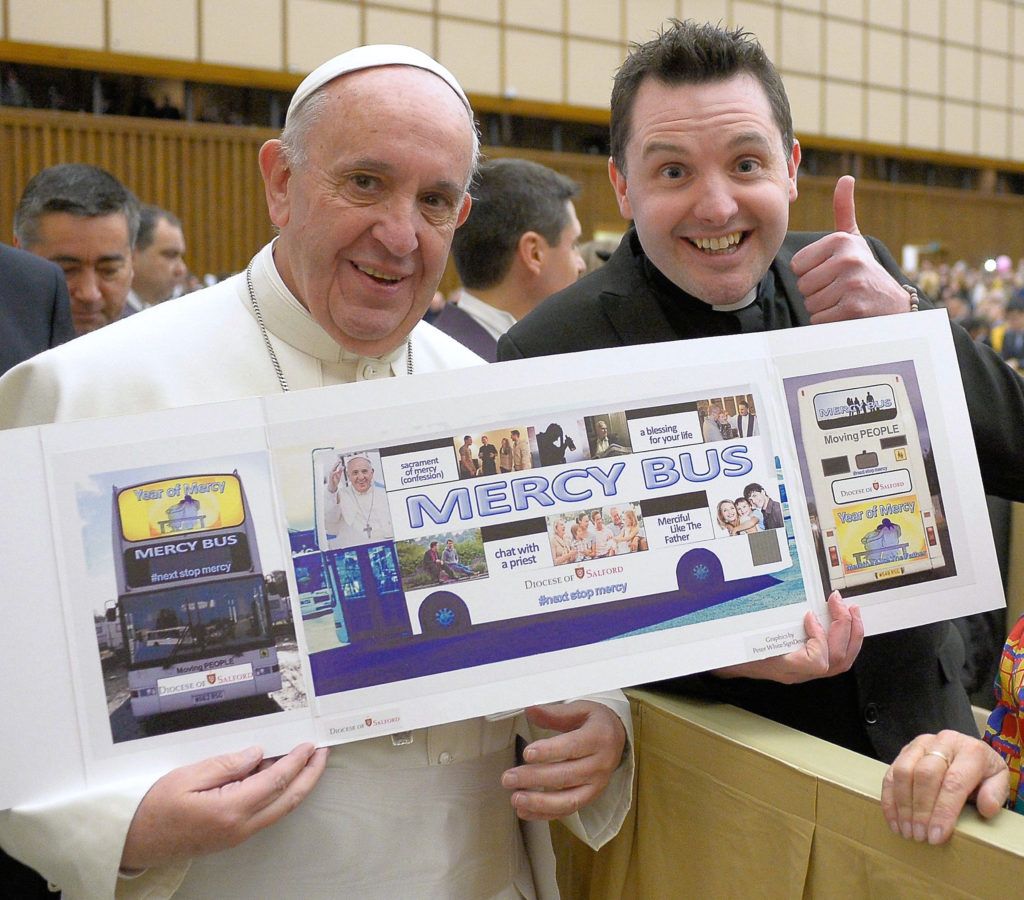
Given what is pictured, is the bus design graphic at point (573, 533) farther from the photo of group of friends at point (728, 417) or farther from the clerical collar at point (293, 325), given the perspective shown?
the clerical collar at point (293, 325)

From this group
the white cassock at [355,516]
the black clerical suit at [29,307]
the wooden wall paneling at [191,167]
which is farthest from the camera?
the wooden wall paneling at [191,167]

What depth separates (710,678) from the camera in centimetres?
167

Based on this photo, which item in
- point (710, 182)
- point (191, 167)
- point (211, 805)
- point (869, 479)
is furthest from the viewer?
point (191, 167)

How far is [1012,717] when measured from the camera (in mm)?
1434

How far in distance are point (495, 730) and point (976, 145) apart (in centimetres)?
1803

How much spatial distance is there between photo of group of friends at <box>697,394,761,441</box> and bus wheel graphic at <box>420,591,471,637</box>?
453 millimetres

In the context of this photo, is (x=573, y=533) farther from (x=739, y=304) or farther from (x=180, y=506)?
(x=739, y=304)

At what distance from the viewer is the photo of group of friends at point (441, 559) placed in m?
1.37

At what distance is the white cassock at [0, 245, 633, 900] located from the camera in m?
1.42

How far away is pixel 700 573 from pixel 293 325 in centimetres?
74

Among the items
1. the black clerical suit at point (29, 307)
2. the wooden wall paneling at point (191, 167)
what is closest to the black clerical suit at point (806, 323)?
the black clerical suit at point (29, 307)

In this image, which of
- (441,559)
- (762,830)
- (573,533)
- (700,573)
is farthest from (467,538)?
(762,830)

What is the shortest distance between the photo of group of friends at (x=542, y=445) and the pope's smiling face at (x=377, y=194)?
0.25 meters

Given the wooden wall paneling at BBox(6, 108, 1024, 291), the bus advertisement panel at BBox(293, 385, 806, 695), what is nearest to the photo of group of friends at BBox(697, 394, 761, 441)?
the bus advertisement panel at BBox(293, 385, 806, 695)
